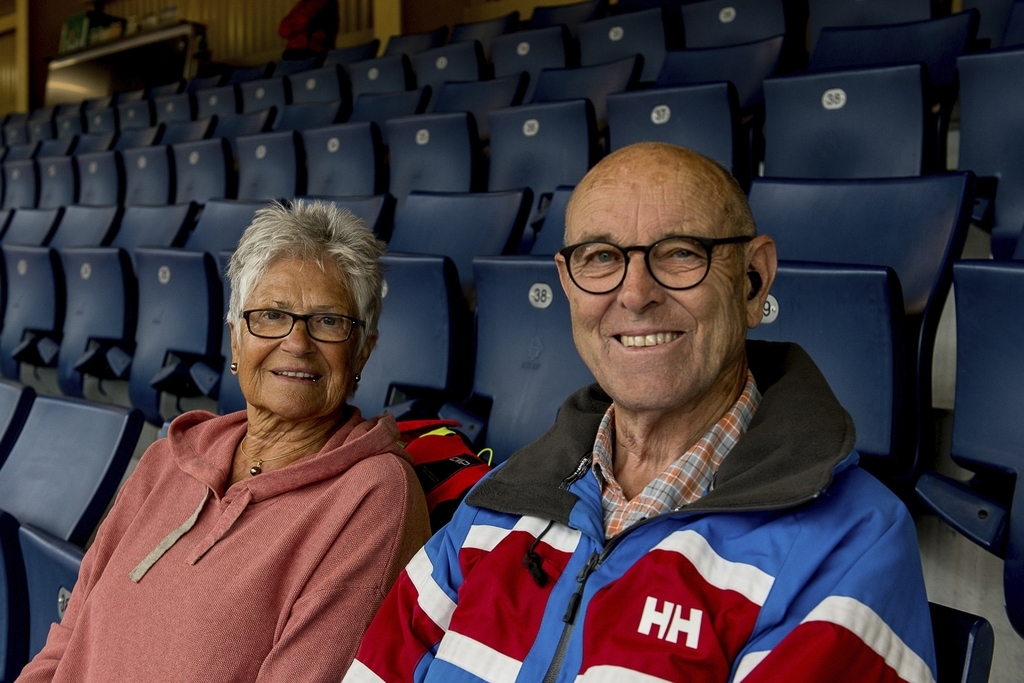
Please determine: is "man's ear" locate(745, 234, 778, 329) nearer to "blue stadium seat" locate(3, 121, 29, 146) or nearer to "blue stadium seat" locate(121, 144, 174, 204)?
"blue stadium seat" locate(121, 144, 174, 204)

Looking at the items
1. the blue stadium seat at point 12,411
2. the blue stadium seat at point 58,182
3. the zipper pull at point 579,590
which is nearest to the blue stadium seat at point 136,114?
the blue stadium seat at point 58,182

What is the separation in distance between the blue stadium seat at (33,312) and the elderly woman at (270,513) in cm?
144

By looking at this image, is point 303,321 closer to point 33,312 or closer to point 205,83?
point 33,312

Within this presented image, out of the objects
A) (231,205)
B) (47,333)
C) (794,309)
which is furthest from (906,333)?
(47,333)

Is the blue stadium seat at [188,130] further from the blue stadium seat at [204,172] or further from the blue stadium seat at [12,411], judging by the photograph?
the blue stadium seat at [12,411]

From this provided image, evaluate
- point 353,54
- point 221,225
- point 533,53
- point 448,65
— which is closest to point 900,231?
point 221,225

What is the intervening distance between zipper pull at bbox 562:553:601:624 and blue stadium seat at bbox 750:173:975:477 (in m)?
0.49

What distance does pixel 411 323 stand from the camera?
136 cm

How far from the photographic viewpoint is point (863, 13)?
215 cm

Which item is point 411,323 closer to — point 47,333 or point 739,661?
point 739,661

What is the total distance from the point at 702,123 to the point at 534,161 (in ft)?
1.34

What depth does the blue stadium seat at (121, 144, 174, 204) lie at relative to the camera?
9.41 ft

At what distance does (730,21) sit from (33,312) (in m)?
1.98

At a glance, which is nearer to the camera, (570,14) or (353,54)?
(570,14)
